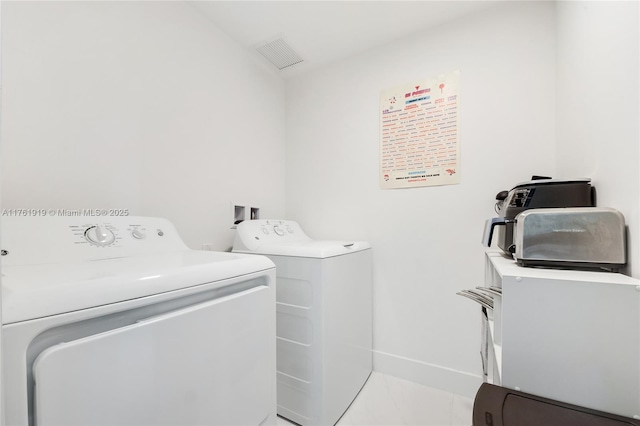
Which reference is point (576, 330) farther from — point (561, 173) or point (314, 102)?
point (314, 102)

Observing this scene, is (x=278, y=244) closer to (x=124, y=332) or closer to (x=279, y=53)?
(x=124, y=332)

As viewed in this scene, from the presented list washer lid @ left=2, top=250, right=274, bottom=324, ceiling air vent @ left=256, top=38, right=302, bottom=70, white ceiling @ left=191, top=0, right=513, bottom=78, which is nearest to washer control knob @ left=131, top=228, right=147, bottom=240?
washer lid @ left=2, top=250, right=274, bottom=324

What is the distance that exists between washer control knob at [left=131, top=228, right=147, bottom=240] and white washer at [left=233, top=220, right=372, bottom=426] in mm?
566

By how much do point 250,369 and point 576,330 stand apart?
92 centimetres

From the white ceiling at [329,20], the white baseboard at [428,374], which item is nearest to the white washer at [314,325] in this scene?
the white baseboard at [428,374]

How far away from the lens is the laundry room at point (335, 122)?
104cm

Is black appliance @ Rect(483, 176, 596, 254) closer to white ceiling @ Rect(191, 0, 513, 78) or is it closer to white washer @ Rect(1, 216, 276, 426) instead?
white washer @ Rect(1, 216, 276, 426)

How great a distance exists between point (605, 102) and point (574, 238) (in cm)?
52

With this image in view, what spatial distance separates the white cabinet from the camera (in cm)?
63

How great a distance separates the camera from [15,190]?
1.03 meters

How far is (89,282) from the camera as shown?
602mm

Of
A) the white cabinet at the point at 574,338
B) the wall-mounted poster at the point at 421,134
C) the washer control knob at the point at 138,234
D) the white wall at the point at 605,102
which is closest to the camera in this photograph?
the white cabinet at the point at 574,338

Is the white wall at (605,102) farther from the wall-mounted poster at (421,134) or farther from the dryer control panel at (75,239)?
the dryer control panel at (75,239)

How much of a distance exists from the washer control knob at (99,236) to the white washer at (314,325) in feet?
2.25
